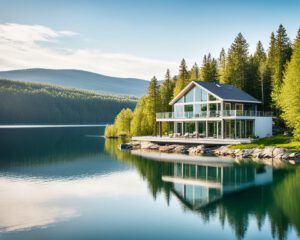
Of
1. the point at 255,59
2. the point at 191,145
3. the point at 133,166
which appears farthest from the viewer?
the point at 255,59

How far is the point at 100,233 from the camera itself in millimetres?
17047

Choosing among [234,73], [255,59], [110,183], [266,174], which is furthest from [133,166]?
[255,59]

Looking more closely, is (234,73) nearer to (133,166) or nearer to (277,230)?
(133,166)

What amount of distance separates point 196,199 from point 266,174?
10.1 meters

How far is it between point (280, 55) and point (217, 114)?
18557mm

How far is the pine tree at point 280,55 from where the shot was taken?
58.0 meters

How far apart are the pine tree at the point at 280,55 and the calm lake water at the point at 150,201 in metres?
25.1

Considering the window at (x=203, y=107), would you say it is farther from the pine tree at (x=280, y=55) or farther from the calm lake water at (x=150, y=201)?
the calm lake water at (x=150, y=201)

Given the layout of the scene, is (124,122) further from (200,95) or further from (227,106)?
(227,106)

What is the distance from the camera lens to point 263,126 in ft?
165

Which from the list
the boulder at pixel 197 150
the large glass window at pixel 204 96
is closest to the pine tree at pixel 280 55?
the large glass window at pixel 204 96

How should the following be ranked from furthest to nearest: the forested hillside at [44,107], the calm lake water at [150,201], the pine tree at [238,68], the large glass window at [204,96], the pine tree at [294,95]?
1. the forested hillside at [44,107]
2. the pine tree at [238,68]
3. the large glass window at [204,96]
4. the pine tree at [294,95]
5. the calm lake water at [150,201]

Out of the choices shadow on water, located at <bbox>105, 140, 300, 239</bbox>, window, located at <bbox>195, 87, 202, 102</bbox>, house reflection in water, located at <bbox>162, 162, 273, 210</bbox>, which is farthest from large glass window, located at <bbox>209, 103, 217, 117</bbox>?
house reflection in water, located at <bbox>162, 162, 273, 210</bbox>

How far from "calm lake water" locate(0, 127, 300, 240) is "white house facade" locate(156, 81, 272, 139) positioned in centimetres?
1146
